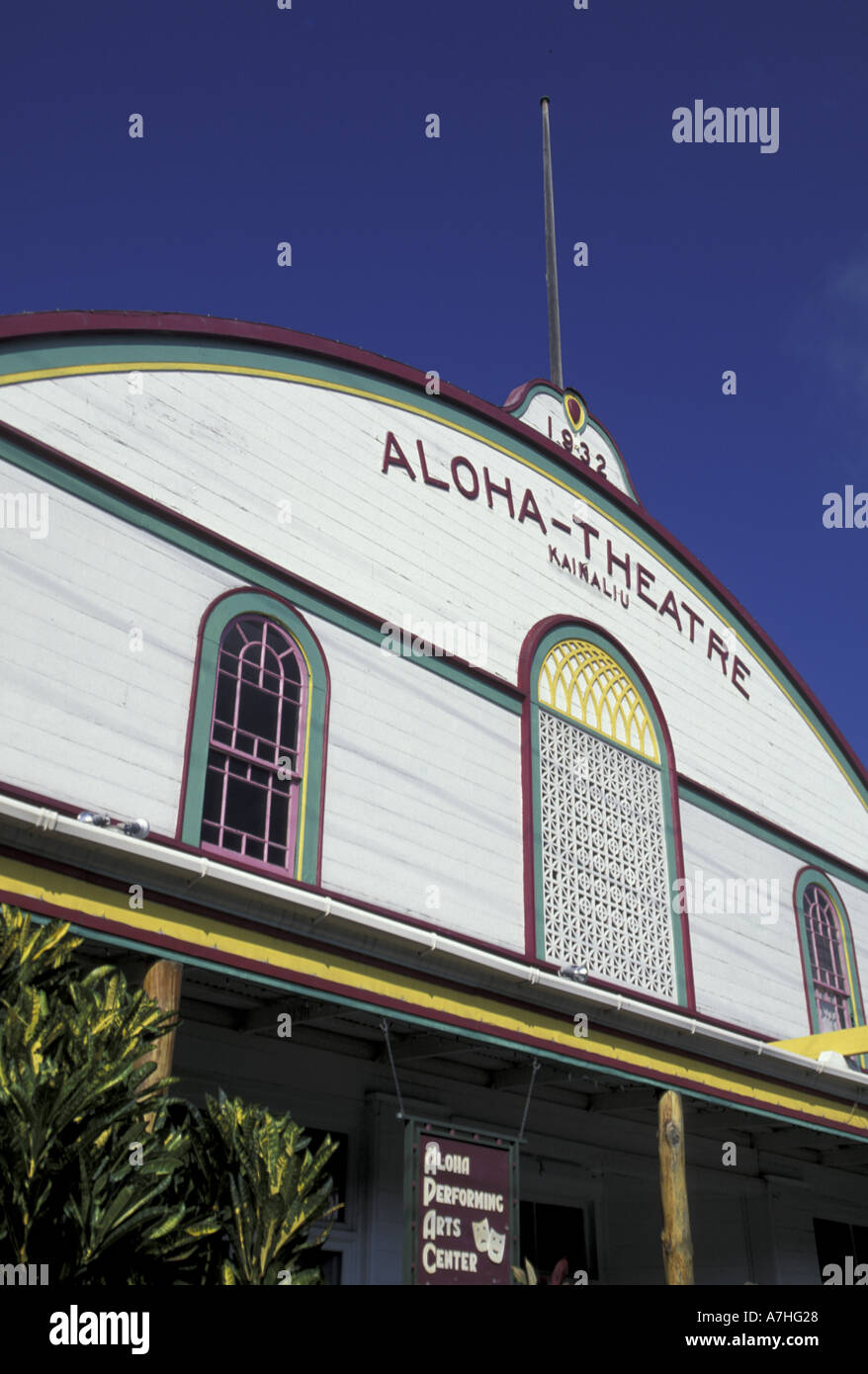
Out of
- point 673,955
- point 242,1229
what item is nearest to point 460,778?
point 673,955

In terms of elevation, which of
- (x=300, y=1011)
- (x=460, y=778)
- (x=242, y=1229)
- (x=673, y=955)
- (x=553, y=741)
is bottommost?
(x=242, y=1229)

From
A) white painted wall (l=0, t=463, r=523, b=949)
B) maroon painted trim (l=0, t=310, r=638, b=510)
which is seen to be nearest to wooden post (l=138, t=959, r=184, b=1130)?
white painted wall (l=0, t=463, r=523, b=949)

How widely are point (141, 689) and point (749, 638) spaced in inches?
412

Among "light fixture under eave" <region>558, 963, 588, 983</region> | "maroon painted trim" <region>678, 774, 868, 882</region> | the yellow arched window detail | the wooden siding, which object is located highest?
the yellow arched window detail

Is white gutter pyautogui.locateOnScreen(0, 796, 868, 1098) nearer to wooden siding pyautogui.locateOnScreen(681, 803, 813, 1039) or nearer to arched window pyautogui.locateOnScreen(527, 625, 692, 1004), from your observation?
arched window pyautogui.locateOnScreen(527, 625, 692, 1004)

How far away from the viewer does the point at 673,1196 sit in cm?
1066

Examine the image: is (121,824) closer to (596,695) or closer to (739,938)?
(596,695)

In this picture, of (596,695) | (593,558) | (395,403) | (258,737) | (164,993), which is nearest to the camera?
(164,993)

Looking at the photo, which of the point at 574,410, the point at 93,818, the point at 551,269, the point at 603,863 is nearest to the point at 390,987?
the point at 93,818

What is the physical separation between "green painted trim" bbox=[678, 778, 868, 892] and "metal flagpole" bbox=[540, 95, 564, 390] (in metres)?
6.58

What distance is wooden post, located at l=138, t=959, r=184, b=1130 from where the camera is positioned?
25.0 feet

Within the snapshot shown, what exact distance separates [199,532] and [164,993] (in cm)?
456

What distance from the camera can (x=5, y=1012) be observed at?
593cm
